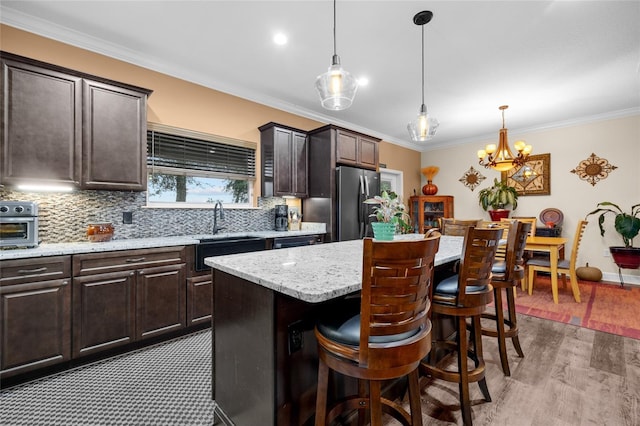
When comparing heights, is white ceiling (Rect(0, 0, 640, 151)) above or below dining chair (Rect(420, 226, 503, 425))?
above

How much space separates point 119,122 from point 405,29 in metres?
2.75

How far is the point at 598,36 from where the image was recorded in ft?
8.79

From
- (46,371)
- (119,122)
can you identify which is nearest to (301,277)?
(46,371)

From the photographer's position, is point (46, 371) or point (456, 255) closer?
point (456, 255)

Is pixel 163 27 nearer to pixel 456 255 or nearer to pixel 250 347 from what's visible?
pixel 250 347

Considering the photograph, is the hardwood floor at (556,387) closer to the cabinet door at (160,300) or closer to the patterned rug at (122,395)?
the patterned rug at (122,395)

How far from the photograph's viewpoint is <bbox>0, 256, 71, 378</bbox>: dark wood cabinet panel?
1918 mm

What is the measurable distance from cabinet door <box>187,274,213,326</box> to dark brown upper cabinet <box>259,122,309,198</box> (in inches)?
58.8

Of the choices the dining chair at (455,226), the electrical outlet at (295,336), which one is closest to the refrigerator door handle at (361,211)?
the dining chair at (455,226)

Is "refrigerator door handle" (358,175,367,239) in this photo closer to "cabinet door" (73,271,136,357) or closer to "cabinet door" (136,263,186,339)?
"cabinet door" (136,263,186,339)

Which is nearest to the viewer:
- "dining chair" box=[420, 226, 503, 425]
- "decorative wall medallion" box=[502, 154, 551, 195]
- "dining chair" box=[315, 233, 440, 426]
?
"dining chair" box=[315, 233, 440, 426]

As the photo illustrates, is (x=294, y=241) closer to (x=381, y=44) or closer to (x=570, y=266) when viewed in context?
(x=381, y=44)

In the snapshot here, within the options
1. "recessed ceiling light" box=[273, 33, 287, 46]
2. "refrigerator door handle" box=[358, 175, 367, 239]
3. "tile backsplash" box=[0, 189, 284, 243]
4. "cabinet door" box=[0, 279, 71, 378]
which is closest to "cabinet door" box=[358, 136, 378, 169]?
"refrigerator door handle" box=[358, 175, 367, 239]

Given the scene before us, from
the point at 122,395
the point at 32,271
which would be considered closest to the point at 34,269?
the point at 32,271
